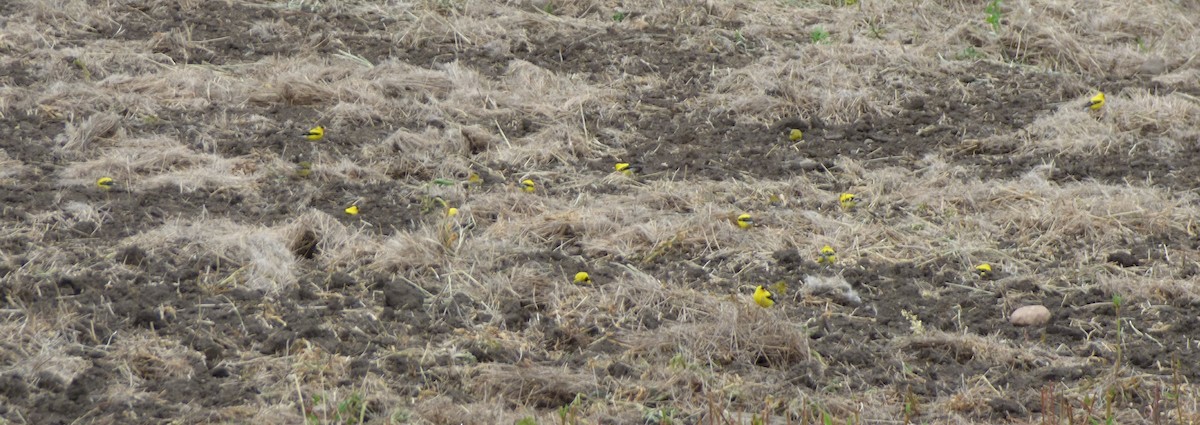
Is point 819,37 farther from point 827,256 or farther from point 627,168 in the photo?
point 827,256

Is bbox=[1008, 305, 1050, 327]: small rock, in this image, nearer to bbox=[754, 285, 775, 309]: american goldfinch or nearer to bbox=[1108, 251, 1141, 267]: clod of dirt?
bbox=[1108, 251, 1141, 267]: clod of dirt

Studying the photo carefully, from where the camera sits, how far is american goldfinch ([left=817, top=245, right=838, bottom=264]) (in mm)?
3764

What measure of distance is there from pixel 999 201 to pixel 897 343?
126 centimetres

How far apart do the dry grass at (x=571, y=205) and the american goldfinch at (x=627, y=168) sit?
10cm

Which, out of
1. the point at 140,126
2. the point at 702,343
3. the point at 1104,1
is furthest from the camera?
the point at 1104,1

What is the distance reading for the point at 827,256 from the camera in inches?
149

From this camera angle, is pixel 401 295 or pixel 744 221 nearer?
pixel 401 295

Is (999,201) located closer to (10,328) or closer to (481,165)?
(481,165)

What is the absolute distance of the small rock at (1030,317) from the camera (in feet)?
11.1

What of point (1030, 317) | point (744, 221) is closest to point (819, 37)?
point (744, 221)

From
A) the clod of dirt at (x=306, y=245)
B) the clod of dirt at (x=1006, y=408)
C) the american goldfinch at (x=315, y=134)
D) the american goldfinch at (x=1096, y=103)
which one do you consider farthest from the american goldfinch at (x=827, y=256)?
the american goldfinch at (x=315, y=134)

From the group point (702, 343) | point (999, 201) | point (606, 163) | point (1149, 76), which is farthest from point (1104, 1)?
point (702, 343)

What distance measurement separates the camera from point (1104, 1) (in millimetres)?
6148

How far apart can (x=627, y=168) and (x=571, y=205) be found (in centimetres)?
46
